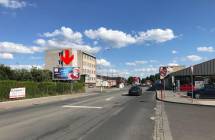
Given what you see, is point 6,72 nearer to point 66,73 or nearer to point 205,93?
point 66,73

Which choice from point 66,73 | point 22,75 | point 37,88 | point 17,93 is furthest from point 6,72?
point 17,93

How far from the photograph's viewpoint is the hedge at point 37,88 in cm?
3588

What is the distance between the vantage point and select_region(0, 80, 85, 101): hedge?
3588 cm

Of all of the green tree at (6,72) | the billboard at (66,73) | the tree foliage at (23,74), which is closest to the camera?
the billboard at (66,73)

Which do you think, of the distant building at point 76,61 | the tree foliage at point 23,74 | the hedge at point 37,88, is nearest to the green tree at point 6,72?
the tree foliage at point 23,74

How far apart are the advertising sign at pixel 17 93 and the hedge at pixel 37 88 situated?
1.45 feet

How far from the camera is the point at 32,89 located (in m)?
43.4

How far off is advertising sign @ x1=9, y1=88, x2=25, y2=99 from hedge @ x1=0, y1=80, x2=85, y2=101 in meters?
0.44

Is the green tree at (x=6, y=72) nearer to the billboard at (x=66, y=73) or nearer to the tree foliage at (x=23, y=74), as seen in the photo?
the tree foliage at (x=23, y=74)

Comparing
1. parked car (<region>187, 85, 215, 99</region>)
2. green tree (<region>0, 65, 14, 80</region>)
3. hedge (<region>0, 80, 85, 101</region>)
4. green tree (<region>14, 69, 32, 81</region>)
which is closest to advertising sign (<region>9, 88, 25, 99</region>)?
hedge (<region>0, 80, 85, 101</region>)

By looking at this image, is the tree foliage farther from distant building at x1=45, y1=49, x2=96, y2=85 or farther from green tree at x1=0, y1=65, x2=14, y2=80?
distant building at x1=45, y1=49, x2=96, y2=85

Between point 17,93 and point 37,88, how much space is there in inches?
289

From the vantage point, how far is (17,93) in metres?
38.1

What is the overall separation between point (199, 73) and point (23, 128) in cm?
Result: 5618
